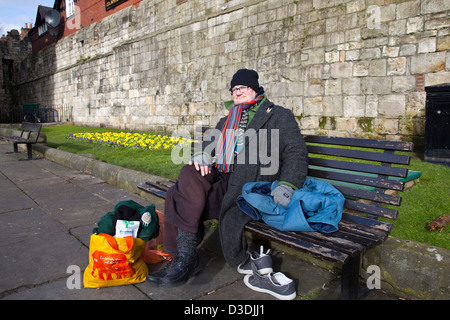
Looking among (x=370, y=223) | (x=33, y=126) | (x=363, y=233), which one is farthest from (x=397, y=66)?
(x=33, y=126)

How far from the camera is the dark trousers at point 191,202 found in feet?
8.01

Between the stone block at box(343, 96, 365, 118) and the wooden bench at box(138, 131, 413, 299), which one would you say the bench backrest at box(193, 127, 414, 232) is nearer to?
the wooden bench at box(138, 131, 413, 299)

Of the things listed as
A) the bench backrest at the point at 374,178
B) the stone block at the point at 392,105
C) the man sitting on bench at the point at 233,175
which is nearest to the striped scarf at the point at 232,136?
the man sitting on bench at the point at 233,175

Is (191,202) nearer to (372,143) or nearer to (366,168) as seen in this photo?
(366,168)

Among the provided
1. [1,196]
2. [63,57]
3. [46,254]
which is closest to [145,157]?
[1,196]

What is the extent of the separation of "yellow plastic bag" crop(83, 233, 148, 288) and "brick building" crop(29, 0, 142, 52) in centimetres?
1650

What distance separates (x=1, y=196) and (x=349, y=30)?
6612mm

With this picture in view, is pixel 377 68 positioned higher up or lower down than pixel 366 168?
higher up

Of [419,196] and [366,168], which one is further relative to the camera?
[419,196]

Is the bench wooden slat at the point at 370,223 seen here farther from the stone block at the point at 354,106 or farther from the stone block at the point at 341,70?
the stone block at the point at 341,70

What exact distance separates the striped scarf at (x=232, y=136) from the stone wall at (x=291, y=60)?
4.68m

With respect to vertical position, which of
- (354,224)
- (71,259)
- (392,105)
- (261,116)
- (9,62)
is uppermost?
(9,62)

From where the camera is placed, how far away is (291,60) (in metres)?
8.00

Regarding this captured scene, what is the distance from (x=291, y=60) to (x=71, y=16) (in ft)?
77.6
